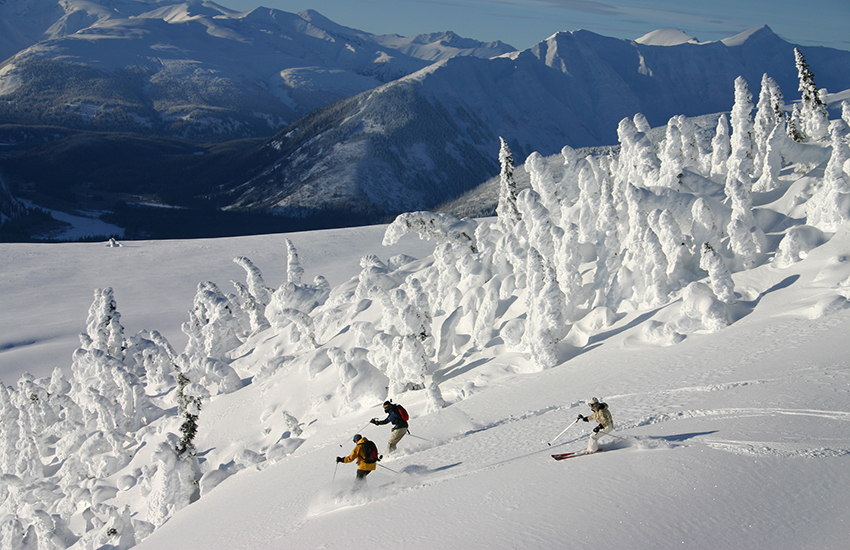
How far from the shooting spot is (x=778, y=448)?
31.8ft

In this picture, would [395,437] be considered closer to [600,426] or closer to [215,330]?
[600,426]

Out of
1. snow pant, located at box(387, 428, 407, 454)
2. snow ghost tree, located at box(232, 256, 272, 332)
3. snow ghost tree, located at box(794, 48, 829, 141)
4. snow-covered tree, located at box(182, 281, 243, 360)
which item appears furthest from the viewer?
snow ghost tree, located at box(232, 256, 272, 332)

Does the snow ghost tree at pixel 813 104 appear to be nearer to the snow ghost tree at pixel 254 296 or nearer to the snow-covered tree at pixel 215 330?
the snow ghost tree at pixel 254 296

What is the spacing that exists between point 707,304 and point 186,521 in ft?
46.5

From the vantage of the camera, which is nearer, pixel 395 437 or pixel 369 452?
pixel 369 452

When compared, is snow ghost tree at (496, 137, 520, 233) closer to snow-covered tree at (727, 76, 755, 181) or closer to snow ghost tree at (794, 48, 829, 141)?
snow-covered tree at (727, 76, 755, 181)

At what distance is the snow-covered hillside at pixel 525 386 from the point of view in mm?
9250

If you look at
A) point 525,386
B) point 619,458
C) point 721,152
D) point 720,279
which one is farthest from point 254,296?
point 619,458

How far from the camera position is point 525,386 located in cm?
1681

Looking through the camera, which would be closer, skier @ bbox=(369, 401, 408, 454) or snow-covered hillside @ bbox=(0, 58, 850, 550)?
snow-covered hillside @ bbox=(0, 58, 850, 550)

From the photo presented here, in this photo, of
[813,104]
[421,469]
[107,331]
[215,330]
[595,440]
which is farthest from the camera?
[107,331]

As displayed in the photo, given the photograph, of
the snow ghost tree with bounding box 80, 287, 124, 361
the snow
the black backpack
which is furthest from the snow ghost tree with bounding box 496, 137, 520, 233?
the snow ghost tree with bounding box 80, 287, 124, 361

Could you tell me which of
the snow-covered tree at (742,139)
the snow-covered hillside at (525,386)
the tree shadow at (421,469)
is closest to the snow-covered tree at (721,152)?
the snow-covered hillside at (525,386)

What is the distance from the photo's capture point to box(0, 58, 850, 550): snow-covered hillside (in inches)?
364
